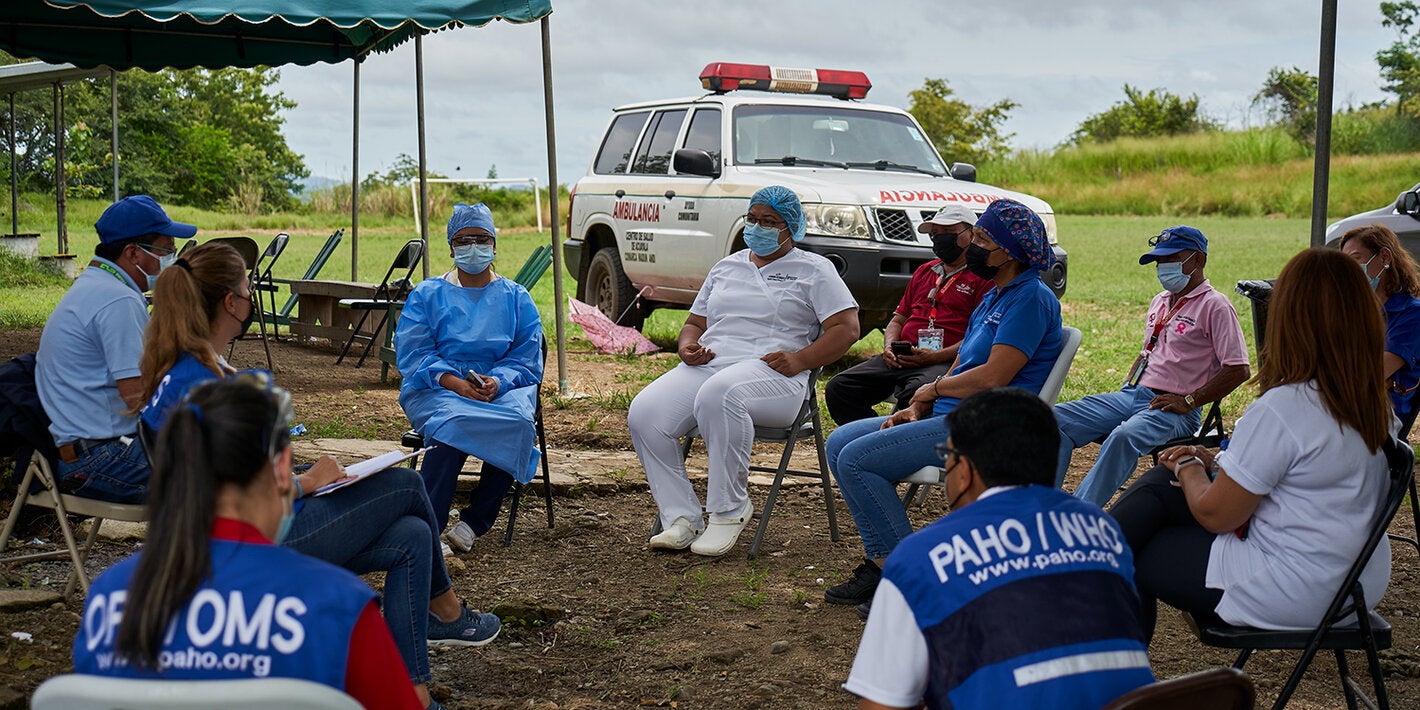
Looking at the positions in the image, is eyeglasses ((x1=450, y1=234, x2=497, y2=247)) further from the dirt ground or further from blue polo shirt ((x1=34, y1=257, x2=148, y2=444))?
blue polo shirt ((x1=34, y1=257, x2=148, y2=444))

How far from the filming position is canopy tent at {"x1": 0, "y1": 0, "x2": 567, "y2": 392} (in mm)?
5961

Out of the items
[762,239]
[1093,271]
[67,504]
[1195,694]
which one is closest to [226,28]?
[762,239]

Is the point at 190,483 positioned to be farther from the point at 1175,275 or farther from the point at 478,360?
the point at 1175,275

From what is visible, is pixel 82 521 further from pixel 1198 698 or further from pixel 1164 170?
pixel 1164 170

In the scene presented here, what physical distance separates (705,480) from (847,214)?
3003mm

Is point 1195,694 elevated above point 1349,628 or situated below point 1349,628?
above

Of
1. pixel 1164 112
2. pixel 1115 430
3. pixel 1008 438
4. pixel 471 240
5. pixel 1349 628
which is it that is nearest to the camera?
pixel 1008 438

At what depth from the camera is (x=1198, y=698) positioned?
203 centimetres

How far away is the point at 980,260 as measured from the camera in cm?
455

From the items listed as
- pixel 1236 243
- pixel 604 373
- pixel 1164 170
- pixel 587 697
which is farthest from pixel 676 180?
pixel 1164 170

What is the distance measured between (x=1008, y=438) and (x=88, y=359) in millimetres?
2749

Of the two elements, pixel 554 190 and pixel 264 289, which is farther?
pixel 264 289

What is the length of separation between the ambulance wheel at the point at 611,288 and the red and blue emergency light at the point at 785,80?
1.69 m

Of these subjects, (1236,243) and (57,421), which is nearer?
(57,421)
